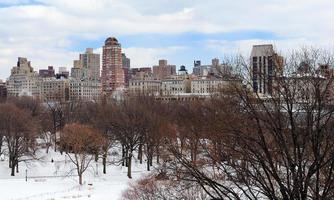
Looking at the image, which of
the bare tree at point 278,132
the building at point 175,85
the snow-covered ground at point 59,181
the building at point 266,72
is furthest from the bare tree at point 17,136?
the building at point 175,85

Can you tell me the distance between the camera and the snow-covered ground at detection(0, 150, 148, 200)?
37519mm

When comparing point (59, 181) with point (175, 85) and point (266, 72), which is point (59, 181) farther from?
point (175, 85)

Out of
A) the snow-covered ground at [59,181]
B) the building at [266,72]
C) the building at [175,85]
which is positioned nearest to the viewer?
the building at [266,72]

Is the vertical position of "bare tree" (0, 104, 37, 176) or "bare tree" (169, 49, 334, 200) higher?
"bare tree" (169, 49, 334, 200)

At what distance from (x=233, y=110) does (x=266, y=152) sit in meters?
1.19

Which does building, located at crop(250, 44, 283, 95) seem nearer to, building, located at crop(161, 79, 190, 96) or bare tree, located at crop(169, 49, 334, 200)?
bare tree, located at crop(169, 49, 334, 200)

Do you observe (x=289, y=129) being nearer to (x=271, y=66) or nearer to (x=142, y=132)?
(x=271, y=66)

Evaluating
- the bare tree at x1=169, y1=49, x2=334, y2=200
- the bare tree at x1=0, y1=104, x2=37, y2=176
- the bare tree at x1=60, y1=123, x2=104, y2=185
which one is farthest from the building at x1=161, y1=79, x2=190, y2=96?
the bare tree at x1=169, y1=49, x2=334, y2=200

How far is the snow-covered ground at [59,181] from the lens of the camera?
37.5 metres

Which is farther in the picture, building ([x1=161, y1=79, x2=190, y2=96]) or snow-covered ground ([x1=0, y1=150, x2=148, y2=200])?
building ([x1=161, y1=79, x2=190, y2=96])

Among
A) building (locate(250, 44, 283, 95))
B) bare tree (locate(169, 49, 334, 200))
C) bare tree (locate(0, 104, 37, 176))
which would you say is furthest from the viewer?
bare tree (locate(0, 104, 37, 176))

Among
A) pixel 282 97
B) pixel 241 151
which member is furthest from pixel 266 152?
pixel 282 97

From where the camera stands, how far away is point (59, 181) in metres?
45.7

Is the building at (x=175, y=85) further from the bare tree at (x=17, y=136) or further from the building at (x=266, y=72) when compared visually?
the building at (x=266, y=72)
